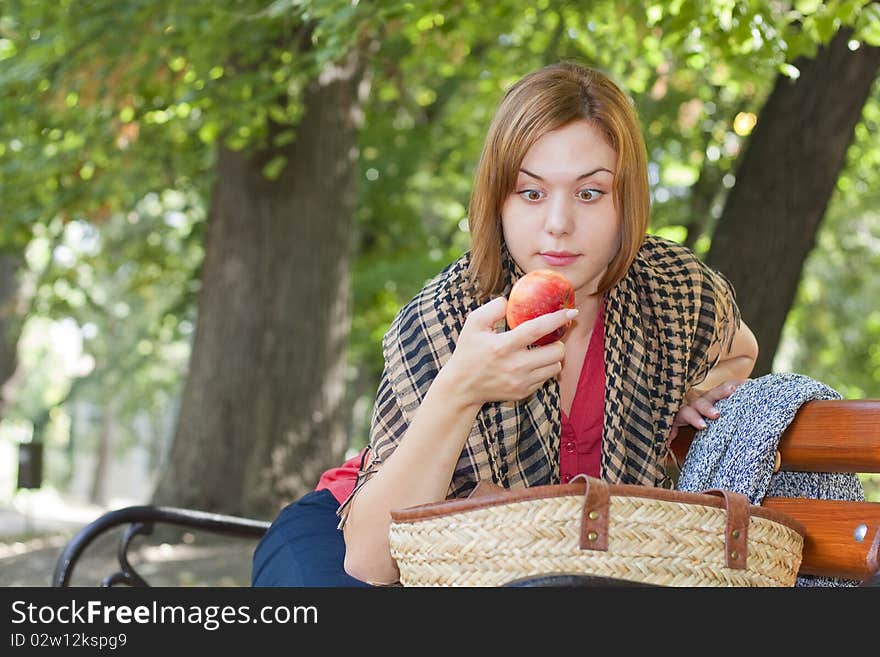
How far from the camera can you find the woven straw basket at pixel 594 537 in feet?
6.06

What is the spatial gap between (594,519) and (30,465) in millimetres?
7484

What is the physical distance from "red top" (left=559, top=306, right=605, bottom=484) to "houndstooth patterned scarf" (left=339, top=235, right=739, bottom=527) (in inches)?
2.3

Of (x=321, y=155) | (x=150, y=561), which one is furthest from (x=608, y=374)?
(x=321, y=155)

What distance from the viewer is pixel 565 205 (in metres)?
2.42

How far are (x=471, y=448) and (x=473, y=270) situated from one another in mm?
439

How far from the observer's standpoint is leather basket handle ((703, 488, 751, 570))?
192 centimetres

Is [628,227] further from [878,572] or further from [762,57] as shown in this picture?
[762,57]

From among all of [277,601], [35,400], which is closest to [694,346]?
[277,601]

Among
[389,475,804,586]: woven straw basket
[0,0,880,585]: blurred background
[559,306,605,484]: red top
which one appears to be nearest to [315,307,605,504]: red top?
[559,306,605,484]: red top

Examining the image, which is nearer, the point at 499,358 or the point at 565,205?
the point at 499,358

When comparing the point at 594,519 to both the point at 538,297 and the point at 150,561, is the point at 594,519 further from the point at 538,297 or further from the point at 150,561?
the point at 150,561

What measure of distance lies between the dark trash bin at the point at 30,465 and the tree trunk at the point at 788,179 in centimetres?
539

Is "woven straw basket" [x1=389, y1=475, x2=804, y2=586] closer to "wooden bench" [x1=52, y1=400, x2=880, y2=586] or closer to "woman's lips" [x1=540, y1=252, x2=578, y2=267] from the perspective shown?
"wooden bench" [x1=52, y1=400, x2=880, y2=586]

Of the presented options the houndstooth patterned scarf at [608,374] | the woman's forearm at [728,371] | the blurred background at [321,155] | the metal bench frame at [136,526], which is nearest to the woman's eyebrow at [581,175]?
the houndstooth patterned scarf at [608,374]
